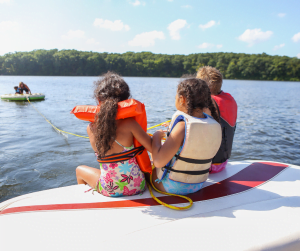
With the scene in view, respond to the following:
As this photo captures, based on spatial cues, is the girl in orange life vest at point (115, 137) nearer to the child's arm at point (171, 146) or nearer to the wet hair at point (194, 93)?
the child's arm at point (171, 146)

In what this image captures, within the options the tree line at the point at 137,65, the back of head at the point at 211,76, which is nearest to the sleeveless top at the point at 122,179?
the back of head at the point at 211,76

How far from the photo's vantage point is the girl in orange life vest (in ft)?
5.98

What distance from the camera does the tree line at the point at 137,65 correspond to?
62.9 m

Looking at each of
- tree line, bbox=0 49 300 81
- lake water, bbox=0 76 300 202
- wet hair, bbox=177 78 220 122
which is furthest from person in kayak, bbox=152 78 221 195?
tree line, bbox=0 49 300 81

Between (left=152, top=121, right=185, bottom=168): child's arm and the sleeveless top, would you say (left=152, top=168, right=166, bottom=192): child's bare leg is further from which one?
(left=152, top=121, right=185, bottom=168): child's arm

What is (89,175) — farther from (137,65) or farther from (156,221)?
(137,65)

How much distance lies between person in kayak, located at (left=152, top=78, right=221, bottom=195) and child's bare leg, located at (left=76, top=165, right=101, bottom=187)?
0.78m

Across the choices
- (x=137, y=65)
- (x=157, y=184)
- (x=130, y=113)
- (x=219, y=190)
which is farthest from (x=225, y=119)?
(x=137, y=65)

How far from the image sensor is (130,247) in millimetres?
1533

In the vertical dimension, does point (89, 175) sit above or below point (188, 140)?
below

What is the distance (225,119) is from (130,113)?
157 centimetres

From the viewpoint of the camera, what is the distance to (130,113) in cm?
182

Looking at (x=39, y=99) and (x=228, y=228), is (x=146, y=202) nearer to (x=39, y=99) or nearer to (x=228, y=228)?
(x=228, y=228)

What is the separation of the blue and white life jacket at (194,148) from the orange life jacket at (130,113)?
0.22m
